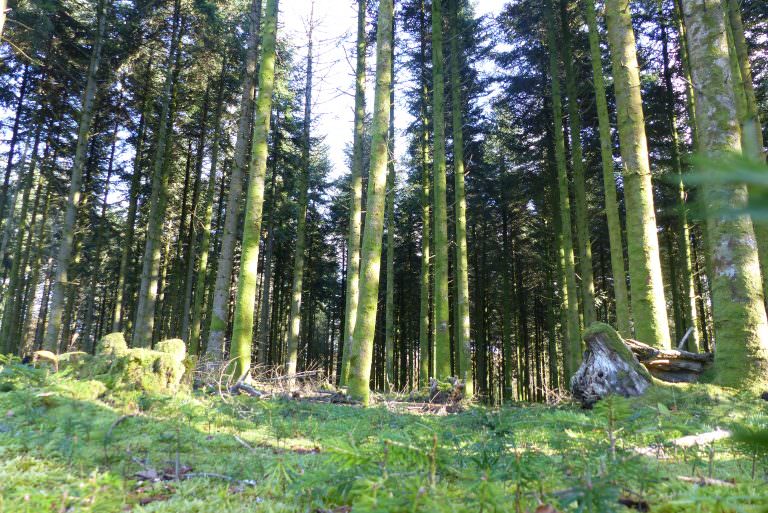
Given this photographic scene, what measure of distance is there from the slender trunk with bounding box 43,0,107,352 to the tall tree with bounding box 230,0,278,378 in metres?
7.66

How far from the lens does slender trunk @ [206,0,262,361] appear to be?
10398mm

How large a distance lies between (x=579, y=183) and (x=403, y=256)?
1599cm

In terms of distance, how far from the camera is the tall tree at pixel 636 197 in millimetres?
7832

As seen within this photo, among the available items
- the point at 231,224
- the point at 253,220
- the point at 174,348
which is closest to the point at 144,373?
the point at 174,348

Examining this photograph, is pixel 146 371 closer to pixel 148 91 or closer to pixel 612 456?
pixel 612 456

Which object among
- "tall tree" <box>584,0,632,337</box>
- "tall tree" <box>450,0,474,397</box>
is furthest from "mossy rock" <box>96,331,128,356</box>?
"tall tree" <box>584,0,632,337</box>

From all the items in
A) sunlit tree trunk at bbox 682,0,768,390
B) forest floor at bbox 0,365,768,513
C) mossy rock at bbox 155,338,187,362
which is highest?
sunlit tree trunk at bbox 682,0,768,390

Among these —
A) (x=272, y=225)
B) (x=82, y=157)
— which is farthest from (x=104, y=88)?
(x=272, y=225)

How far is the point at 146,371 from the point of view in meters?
6.02

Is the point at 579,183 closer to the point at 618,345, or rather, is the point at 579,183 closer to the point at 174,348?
the point at 618,345

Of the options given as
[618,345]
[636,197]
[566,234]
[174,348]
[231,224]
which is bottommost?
[174,348]

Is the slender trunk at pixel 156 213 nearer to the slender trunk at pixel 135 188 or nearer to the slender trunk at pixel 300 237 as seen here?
the slender trunk at pixel 135 188

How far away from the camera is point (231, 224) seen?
37.6ft

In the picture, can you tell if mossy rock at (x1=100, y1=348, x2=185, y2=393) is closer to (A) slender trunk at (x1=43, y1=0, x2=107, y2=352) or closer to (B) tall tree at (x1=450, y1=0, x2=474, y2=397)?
(B) tall tree at (x1=450, y1=0, x2=474, y2=397)
